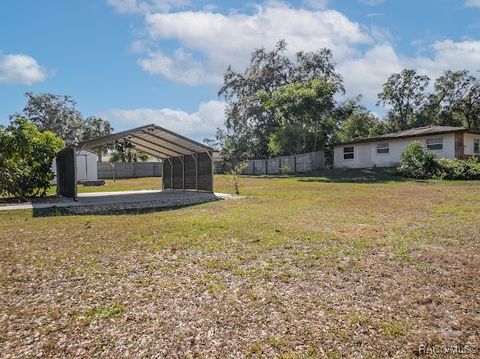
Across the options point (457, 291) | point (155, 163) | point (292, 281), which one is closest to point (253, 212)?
point (292, 281)

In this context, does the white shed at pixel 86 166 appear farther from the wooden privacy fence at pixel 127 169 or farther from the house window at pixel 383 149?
the house window at pixel 383 149

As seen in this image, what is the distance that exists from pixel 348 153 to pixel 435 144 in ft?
23.8

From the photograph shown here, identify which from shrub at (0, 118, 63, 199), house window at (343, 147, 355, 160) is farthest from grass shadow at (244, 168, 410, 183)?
shrub at (0, 118, 63, 199)

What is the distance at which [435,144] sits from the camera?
2658 centimetres

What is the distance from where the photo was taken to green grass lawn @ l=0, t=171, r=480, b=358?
346cm

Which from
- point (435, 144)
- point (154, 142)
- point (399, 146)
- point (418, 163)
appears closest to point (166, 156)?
point (154, 142)

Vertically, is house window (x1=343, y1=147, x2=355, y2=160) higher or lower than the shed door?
higher

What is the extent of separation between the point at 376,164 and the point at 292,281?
2742 cm

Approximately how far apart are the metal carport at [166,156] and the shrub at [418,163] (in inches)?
532

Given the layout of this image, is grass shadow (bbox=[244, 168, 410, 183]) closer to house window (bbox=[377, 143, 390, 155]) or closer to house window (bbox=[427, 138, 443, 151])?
house window (bbox=[377, 143, 390, 155])

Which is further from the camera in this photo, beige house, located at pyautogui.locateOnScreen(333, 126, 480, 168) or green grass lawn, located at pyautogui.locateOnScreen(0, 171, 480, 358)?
beige house, located at pyautogui.locateOnScreen(333, 126, 480, 168)

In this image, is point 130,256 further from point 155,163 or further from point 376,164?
point 155,163

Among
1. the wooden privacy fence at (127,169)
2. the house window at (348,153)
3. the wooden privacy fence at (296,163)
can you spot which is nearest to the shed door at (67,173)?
the wooden privacy fence at (296,163)

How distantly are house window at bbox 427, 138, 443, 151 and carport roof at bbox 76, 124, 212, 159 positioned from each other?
57.8ft
